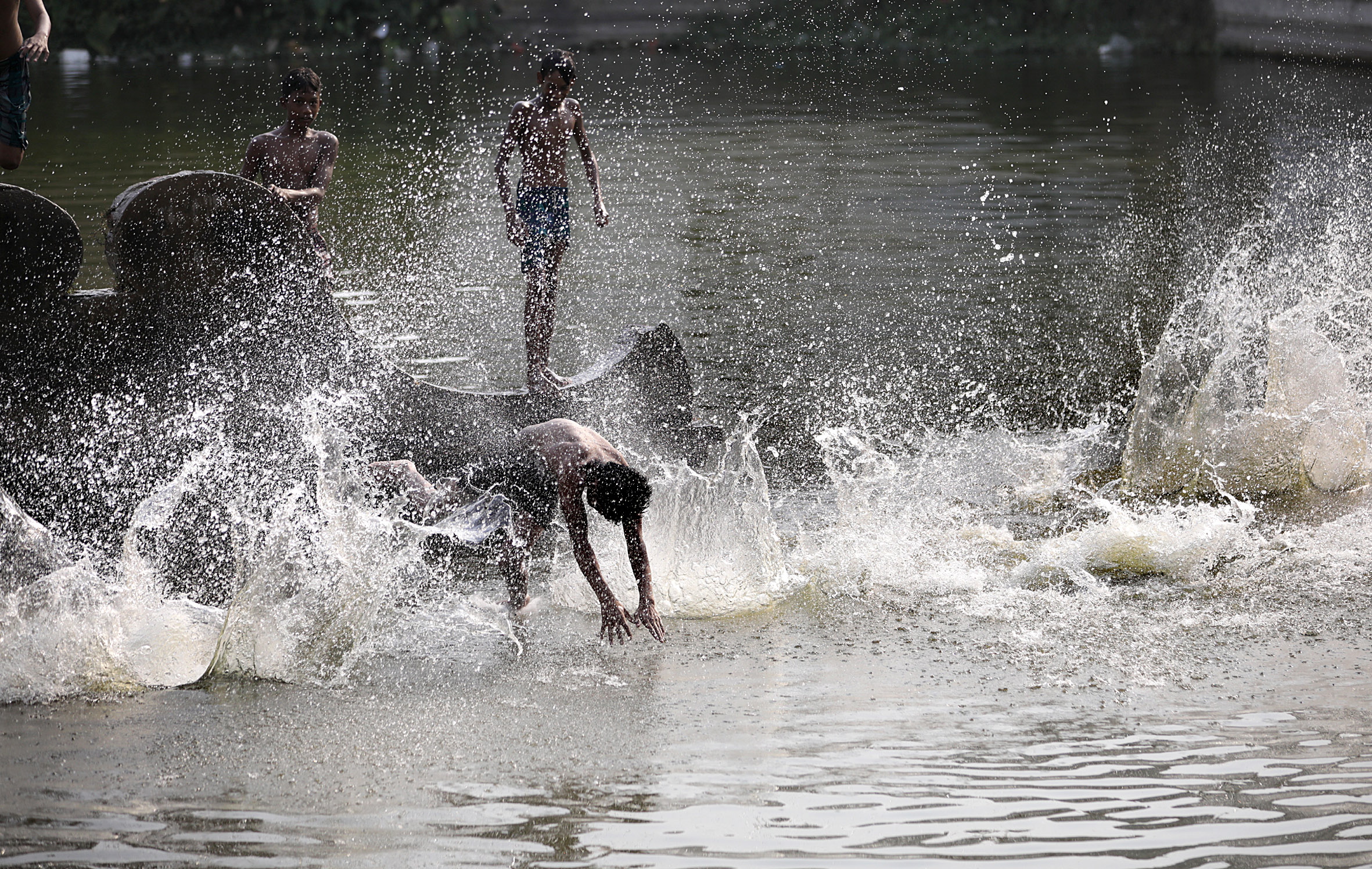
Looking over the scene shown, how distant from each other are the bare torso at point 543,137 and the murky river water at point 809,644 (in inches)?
49.9

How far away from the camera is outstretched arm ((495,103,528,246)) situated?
7.93 meters

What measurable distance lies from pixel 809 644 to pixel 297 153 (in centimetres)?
401

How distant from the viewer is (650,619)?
5070 mm

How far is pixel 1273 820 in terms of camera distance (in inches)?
158

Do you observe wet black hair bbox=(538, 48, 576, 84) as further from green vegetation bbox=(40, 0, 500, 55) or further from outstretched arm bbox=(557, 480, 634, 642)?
green vegetation bbox=(40, 0, 500, 55)

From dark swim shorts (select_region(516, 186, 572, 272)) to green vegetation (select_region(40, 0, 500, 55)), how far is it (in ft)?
96.8

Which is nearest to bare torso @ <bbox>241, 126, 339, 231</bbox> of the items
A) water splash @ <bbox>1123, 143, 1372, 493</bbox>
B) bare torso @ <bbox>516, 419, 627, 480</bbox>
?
bare torso @ <bbox>516, 419, 627, 480</bbox>

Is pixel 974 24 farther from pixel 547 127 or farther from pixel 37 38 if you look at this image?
pixel 37 38

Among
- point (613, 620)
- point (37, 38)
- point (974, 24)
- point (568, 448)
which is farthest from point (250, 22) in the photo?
point (613, 620)

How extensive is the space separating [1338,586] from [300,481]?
→ 4109 mm

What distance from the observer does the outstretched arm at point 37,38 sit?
19.2 ft

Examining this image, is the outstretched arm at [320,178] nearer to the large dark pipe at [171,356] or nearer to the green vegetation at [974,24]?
the large dark pipe at [171,356]

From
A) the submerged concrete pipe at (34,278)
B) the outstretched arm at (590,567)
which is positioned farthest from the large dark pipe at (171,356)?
the outstretched arm at (590,567)

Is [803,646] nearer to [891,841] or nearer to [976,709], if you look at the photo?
[976,709]
